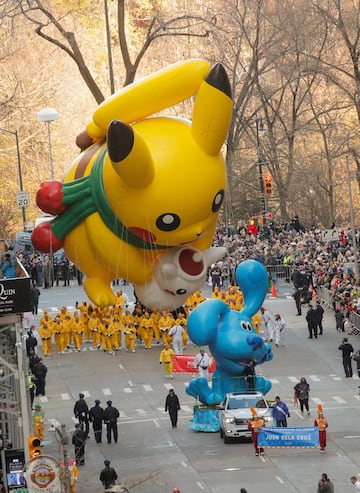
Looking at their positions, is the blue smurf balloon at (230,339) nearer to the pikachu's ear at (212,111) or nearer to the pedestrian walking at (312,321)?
the pikachu's ear at (212,111)

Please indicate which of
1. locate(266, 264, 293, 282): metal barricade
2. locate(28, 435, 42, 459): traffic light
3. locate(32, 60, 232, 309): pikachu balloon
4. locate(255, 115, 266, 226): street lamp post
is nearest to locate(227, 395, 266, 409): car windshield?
locate(32, 60, 232, 309): pikachu balloon

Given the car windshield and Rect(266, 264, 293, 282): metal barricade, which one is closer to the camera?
the car windshield

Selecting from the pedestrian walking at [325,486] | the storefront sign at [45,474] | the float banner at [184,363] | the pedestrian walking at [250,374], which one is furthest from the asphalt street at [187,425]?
the storefront sign at [45,474]

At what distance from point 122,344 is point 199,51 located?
90.7 feet

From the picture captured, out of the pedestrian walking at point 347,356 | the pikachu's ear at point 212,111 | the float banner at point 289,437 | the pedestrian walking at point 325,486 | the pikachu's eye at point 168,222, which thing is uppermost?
the pikachu's ear at point 212,111

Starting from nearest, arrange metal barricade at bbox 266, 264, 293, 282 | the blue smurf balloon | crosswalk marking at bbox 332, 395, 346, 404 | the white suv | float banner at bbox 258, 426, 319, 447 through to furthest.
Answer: float banner at bbox 258, 426, 319, 447 < the white suv < the blue smurf balloon < crosswalk marking at bbox 332, 395, 346, 404 < metal barricade at bbox 266, 264, 293, 282

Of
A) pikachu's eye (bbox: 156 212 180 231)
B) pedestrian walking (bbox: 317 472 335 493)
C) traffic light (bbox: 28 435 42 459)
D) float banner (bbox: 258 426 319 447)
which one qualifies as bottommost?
pedestrian walking (bbox: 317 472 335 493)

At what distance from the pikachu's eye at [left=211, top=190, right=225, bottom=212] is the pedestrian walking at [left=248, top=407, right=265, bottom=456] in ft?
14.4

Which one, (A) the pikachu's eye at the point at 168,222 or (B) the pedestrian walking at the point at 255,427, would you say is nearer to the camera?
(A) the pikachu's eye at the point at 168,222

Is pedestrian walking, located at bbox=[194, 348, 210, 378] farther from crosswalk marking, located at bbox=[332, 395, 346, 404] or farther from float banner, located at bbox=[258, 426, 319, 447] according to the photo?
float banner, located at bbox=[258, 426, 319, 447]

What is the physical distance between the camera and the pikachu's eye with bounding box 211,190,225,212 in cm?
2531

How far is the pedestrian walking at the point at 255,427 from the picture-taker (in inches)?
1059

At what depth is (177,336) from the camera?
119 feet

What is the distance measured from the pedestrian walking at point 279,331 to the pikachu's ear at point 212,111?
12.9m
